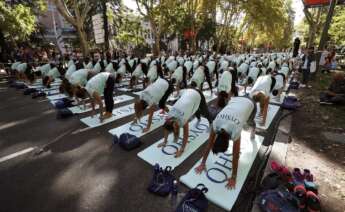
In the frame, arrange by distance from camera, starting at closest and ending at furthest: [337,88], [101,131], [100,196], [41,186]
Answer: [100,196] → [41,186] → [101,131] → [337,88]

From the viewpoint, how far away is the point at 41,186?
3234mm

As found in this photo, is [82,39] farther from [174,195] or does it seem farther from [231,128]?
[231,128]

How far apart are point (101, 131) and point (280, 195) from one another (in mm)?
4443

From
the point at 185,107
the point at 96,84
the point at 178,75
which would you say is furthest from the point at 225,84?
the point at 96,84

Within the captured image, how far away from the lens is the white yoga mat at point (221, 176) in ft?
9.55

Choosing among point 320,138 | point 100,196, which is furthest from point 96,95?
point 320,138

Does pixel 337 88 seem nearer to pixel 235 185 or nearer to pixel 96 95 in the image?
pixel 235 185

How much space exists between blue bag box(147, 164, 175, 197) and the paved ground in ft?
0.30

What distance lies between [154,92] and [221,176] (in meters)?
2.42

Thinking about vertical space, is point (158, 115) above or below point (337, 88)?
below

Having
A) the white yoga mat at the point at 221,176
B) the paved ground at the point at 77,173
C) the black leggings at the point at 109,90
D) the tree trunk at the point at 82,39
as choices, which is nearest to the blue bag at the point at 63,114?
the paved ground at the point at 77,173

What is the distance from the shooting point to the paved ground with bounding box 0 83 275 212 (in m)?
2.86

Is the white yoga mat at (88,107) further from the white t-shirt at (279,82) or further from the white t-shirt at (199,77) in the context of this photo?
the white t-shirt at (279,82)

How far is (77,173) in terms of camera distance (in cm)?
356
